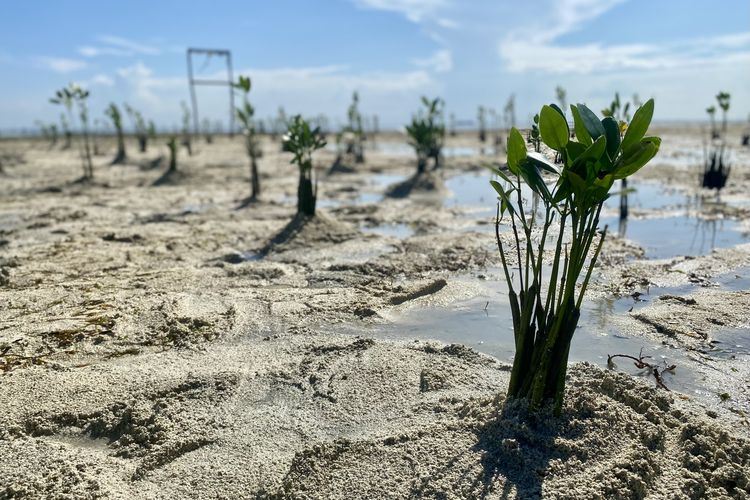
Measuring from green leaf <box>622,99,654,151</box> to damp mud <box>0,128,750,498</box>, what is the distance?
1.07 metres

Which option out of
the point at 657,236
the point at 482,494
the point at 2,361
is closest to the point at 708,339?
the point at 482,494

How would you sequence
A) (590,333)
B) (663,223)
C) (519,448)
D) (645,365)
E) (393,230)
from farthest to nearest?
(663,223)
(393,230)
(590,333)
(645,365)
(519,448)

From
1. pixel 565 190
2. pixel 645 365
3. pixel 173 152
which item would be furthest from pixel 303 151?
pixel 173 152

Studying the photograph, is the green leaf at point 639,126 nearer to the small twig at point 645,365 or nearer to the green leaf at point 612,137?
the green leaf at point 612,137

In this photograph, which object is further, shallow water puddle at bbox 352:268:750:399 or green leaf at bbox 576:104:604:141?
shallow water puddle at bbox 352:268:750:399

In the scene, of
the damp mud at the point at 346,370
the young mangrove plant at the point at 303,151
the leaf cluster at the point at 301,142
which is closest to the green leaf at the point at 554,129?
the damp mud at the point at 346,370

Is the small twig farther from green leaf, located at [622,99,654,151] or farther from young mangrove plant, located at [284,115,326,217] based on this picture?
young mangrove plant, located at [284,115,326,217]

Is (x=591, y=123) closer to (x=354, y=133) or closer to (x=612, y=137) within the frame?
(x=612, y=137)

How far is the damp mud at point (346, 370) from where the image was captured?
7.73 ft

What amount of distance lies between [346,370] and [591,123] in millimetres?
1917

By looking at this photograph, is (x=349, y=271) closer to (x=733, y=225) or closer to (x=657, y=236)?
(x=657, y=236)

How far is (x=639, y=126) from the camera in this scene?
7.16 feet

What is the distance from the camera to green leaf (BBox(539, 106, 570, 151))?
2.23 m

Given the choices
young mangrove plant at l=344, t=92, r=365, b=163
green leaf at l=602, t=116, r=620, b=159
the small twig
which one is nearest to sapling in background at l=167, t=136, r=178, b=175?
young mangrove plant at l=344, t=92, r=365, b=163
